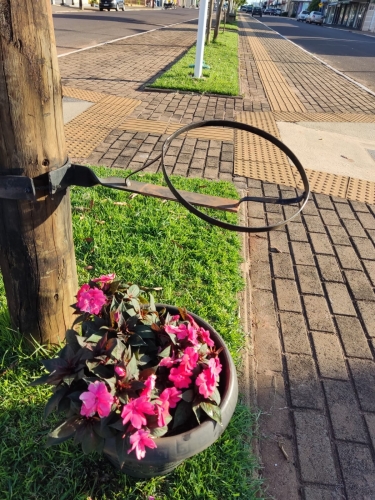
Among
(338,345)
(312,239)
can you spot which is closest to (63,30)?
(312,239)

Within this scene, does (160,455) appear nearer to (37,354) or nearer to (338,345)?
(37,354)

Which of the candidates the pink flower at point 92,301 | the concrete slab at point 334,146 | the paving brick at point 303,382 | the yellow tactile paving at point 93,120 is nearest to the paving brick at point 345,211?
the concrete slab at point 334,146

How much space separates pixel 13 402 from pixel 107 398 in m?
0.98

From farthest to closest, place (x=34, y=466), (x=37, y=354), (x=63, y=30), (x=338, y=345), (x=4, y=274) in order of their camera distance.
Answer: (x=63, y=30) < (x=338, y=345) < (x=37, y=354) < (x=4, y=274) < (x=34, y=466)

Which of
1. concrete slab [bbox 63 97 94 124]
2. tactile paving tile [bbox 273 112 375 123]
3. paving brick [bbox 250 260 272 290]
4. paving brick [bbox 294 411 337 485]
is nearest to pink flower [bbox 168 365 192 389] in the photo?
paving brick [bbox 294 411 337 485]

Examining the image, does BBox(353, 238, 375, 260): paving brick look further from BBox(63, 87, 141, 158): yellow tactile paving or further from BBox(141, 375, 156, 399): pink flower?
BBox(63, 87, 141, 158): yellow tactile paving

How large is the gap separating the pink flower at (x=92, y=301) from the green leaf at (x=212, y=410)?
56 cm

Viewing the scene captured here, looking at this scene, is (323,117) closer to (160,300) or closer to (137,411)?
(160,300)

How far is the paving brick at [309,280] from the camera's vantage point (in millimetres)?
3089

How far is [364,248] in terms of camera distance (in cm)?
367

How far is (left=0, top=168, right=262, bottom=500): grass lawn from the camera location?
67.8 inches

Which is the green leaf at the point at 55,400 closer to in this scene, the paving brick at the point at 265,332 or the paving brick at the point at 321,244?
the paving brick at the point at 265,332

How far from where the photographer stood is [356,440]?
207 centimetres

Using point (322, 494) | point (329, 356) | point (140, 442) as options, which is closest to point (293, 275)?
point (329, 356)
